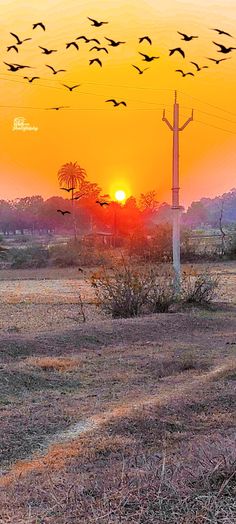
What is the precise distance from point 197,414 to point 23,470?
2.38 m

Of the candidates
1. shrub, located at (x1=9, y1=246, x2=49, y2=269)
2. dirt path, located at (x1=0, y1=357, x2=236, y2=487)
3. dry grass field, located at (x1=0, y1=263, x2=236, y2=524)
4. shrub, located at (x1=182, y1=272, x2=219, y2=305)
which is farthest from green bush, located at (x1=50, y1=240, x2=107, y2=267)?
dirt path, located at (x1=0, y1=357, x2=236, y2=487)

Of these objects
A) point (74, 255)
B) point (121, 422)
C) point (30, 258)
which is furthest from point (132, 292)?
point (30, 258)

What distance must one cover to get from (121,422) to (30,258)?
50400mm

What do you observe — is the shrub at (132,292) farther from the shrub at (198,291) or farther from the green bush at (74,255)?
the green bush at (74,255)

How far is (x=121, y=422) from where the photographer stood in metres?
7.04

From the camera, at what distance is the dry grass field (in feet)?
10.9

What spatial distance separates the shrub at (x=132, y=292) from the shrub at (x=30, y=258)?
37.8 metres

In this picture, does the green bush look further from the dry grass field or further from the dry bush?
the dry grass field

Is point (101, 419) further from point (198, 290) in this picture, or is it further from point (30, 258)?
point (30, 258)

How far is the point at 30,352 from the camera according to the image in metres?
12.1

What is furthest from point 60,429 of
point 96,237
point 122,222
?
point 122,222

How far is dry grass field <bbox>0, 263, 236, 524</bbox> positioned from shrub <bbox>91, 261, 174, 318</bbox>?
0.96 m

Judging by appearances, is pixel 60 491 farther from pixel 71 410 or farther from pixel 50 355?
pixel 50 355

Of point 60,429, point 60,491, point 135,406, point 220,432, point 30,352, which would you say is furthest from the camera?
point 30,352
